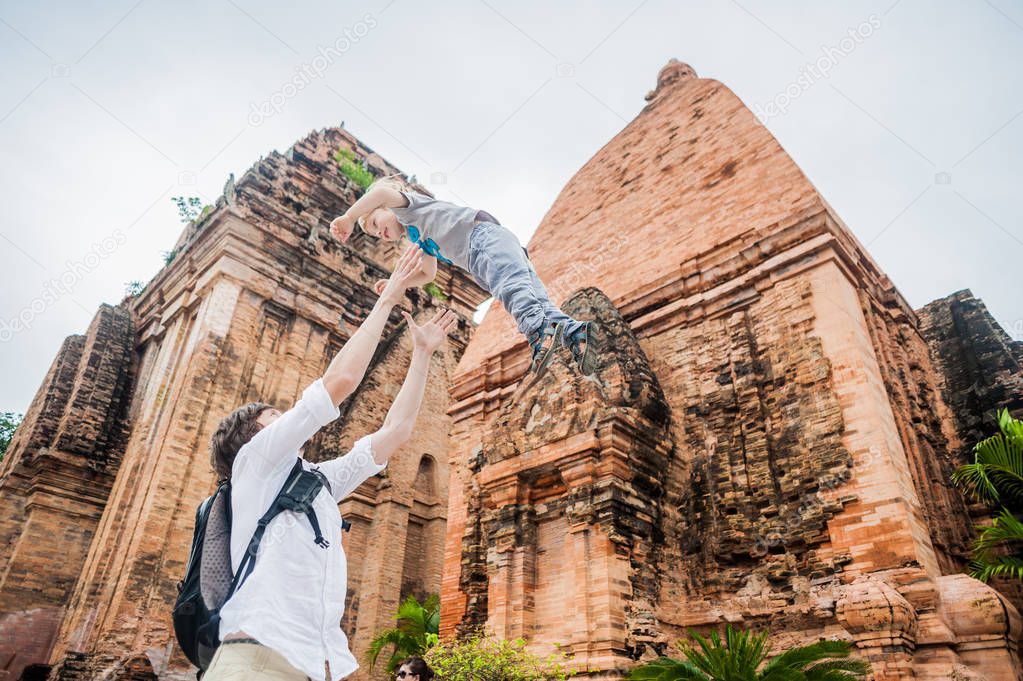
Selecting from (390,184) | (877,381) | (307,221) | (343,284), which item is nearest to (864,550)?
(877,381)

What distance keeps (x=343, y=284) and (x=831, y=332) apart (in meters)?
11.4

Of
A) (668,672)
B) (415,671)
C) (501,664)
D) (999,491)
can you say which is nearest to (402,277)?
(668,672)

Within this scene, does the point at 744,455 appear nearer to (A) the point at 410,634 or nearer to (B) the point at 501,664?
(B) the point at 501,664

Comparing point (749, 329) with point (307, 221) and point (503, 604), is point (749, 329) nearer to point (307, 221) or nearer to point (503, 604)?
point (503, 604)

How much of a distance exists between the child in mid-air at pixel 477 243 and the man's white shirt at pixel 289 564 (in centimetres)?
185

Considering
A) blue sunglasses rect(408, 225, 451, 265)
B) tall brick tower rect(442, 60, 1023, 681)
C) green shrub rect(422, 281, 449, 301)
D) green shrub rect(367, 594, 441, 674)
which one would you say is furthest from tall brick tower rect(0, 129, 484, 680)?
blue sunglasses rect(408, 225, 451, 265)

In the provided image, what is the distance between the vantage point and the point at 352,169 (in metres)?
18.9

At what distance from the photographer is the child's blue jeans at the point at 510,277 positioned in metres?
4.05

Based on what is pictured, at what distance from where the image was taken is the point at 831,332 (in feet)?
23.9

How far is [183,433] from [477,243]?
9776 mm

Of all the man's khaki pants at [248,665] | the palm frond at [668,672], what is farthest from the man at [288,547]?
the palm frond at [668,672]

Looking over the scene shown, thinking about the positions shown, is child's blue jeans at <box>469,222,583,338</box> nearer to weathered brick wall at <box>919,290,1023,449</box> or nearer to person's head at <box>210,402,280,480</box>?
person's head at <box>210,402,280,480</box>

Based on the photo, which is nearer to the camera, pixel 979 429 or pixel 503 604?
pixel 503 604

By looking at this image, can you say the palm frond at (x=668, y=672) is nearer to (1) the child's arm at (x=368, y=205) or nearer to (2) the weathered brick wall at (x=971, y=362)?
(1) the child's arm at (x=368, y=205)
